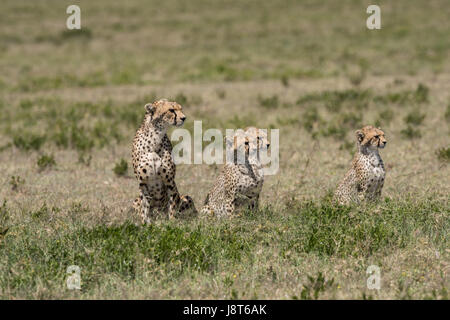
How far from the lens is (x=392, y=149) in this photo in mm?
10336

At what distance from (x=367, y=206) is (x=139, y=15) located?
1191 inches

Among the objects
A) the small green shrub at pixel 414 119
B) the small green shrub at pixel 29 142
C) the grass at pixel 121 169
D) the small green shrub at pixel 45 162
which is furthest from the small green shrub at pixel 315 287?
the small green shrub at pixel 414 119

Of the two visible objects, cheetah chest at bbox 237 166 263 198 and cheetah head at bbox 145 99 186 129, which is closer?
cheetah head at bbox 145 99 186 129

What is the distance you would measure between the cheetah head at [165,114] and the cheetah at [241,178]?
0.69 metres

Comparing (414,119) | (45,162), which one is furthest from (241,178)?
(414,119)

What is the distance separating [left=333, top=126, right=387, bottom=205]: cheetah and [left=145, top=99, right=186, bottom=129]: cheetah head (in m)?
1.81

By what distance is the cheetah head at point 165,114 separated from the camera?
6.30 meters

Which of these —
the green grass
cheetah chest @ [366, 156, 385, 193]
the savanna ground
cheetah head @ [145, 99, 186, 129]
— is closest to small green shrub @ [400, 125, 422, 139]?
the savanna ground

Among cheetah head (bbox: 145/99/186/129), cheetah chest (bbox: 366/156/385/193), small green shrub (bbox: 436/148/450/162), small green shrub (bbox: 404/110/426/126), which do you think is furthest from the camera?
small green shrub (bbox: 404/110/426/126)

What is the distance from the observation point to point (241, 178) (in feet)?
21.4

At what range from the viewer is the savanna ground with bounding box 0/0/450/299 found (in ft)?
16.6

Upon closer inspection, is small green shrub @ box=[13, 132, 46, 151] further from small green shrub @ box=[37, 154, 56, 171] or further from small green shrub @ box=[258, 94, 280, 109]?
small green shrub @ box=[258, 94, 280, 109]
